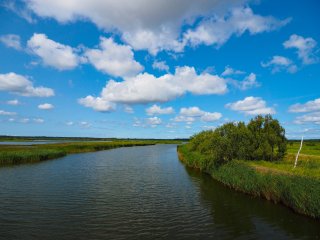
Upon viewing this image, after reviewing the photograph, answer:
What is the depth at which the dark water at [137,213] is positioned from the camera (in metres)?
16.0

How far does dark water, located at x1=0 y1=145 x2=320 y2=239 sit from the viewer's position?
1598 centimetres

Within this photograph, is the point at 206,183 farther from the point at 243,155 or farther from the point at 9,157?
the point at 9,157

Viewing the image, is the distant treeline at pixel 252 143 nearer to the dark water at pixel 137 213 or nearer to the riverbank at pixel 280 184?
the riverbank at pixel 280 184

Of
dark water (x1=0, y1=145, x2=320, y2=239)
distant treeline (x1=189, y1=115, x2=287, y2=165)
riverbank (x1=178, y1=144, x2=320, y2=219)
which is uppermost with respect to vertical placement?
distant treeline (x1=189, y1=115, x2=287, y2=165)

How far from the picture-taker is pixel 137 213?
19797 mm

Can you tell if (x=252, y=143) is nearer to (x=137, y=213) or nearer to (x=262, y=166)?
(x=262, y=166)

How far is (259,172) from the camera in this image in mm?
25766

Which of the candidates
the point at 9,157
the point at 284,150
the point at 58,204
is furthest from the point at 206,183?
the point at 9,157

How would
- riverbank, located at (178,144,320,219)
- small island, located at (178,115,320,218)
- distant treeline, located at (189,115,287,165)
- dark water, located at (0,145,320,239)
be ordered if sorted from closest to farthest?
dark water, located at (0,145,320,239)
riverbank, located at (178,144,320,219)
small island, located at (178,115,320,218)
distant treeline, located at (189,115,287,165)

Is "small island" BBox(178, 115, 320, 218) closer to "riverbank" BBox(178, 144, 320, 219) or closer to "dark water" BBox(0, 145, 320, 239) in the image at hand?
"riverbank" BBox(178, 144, 320, 219)

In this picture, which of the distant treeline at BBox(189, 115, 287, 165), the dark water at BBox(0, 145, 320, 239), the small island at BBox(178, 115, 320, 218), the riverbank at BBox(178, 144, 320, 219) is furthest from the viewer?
the distant treeline at BBox(189, 115, 287, 165)

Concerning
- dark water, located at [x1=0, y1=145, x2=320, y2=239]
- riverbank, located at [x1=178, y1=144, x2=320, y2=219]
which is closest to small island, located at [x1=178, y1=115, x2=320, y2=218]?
riverbank, located at [x1=178, y1=144, x2=320, y2=219]

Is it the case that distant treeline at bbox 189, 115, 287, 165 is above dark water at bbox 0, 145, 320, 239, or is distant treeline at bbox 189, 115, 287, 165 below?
above

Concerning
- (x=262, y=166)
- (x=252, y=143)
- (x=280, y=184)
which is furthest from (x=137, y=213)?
(x=252, y=143)
